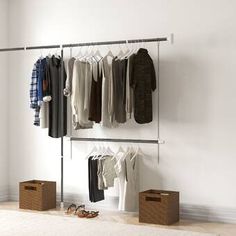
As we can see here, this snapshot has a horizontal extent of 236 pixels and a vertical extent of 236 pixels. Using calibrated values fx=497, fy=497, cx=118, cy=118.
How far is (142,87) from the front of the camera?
219 inches

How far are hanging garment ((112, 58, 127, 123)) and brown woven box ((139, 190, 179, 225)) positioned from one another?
0.93m

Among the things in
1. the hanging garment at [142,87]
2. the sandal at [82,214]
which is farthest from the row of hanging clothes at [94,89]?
the sandal at [82,214]

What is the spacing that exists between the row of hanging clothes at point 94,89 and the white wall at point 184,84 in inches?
10.8

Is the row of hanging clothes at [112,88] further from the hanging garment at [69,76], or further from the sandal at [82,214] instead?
the sandal at [82,214]

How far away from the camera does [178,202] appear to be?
5.51 m

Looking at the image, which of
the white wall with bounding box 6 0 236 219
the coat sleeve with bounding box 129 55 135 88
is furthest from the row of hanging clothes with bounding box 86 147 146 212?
the coat sleeve with bounding box 129 55 135 88

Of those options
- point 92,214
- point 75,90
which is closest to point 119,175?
point 92,214

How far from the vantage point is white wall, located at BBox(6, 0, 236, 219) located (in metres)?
5.49

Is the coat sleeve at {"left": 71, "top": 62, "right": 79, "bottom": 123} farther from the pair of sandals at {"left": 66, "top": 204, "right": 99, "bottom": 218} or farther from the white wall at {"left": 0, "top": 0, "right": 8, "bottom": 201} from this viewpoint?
the white wall at {"left": 0, "top": 0, "right": 8, "bottom": 201}

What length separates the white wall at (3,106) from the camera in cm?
671

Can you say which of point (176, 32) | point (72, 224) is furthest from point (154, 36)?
point (72, 224)

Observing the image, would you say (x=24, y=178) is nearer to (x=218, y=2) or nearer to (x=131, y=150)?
(x=131, y=150)

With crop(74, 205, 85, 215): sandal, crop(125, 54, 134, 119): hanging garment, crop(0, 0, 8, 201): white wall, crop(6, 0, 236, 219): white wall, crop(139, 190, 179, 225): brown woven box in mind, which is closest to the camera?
crop(139, 190, 179, 225): brown woven box

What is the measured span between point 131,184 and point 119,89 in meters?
1.11
